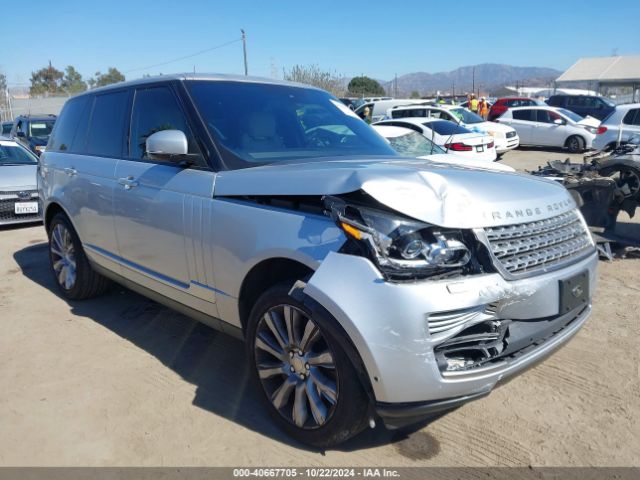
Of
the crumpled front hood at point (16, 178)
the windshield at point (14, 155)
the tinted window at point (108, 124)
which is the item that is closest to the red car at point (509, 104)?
the windshield at point (14, 155)

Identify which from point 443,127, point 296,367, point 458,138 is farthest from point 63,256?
point 443,127

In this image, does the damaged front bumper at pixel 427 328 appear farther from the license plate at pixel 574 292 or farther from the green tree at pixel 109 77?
→ the green tree at pixel 109 77

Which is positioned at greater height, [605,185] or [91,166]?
[91,166]

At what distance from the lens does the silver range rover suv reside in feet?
7.11

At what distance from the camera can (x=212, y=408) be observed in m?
3.10

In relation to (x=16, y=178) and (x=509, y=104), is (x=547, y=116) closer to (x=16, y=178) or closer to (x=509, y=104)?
(x=509, y=104)

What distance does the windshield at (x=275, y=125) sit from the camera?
3234 millimetres

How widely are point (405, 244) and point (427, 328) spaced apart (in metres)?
0.36

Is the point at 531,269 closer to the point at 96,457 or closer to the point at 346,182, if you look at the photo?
the point at 346,182

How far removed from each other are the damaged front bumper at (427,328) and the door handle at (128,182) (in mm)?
1921

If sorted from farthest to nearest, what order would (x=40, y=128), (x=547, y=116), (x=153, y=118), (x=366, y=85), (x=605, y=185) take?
(x=366, y=85), (x=547, y=116), (x=40, y=128), (x=605, y=185), (x=153, y=118)

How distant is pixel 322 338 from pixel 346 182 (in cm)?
74

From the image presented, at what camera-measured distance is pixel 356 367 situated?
224 cm

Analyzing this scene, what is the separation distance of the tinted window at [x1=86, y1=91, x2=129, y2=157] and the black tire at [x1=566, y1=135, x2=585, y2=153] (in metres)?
16.8
